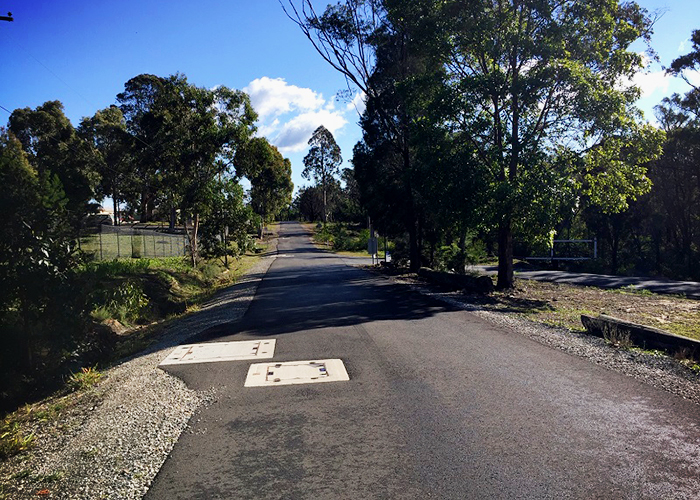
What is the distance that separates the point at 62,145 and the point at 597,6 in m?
40.8

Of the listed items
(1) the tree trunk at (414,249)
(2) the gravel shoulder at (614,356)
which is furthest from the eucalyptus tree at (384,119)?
(2) the gravel shoulder at (614,356)

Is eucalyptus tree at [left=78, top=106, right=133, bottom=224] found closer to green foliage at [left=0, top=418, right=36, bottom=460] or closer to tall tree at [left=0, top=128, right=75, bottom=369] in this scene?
tall tree at [left=0, top=128, right=75, bottom=369]

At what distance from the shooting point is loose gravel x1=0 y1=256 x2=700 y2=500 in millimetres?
4691

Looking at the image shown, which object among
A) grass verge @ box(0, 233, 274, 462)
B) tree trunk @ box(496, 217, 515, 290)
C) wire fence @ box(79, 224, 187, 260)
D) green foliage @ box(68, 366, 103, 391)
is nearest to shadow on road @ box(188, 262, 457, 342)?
grass verge @ box(0, 233, 274, 462)

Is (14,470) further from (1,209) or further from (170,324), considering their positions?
(170,324)

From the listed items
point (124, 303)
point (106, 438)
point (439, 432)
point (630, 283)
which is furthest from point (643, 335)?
point (630, 283)

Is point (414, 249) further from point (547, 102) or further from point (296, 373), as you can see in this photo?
point (296, 373)

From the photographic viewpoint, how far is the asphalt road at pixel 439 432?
14.3 feet

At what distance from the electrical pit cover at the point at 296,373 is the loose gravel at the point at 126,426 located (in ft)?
2.57

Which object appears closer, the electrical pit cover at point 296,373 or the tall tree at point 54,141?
the electrical pit cover at point 296,373

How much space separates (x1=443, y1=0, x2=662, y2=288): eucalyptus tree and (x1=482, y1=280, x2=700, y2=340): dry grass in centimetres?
233

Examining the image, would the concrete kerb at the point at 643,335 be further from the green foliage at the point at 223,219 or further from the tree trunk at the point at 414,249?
the green foliage at the point at 223,219

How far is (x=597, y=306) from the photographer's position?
14602 millimetres

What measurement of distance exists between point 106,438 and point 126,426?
32cm
